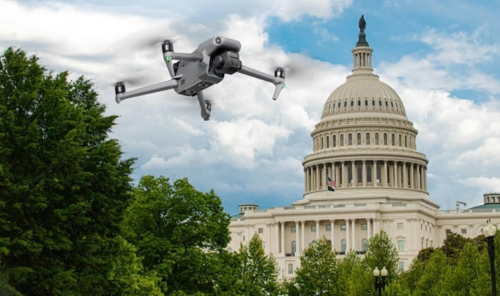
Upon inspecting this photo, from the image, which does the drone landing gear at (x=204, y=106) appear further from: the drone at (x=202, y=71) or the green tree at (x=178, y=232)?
the green tree at (x=178, y=232)

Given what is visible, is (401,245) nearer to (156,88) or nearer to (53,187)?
(53,187)

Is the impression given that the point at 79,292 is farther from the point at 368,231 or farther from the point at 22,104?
the point at 368,231

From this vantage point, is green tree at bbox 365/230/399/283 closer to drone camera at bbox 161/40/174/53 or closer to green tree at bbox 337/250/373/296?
green tree at bbox 337/250/373/296

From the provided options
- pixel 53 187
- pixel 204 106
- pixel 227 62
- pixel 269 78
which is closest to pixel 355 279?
pixel 53 187

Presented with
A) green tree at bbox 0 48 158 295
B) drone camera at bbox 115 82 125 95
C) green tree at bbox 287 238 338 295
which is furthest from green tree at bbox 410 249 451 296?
drone camera at bbox 115 82 125 95

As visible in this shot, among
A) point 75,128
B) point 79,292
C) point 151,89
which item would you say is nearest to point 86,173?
point 75,128

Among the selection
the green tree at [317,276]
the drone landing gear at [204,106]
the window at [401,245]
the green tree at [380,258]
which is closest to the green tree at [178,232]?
the green tree at [380,258]

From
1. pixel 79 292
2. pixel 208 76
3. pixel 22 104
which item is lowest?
pixel 79 292
